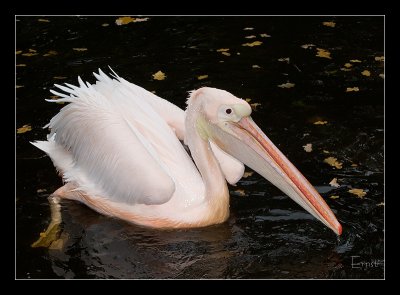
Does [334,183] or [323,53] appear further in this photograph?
[323,53]

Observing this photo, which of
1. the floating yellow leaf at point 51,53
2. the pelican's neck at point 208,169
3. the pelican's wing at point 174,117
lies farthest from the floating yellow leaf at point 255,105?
the floating yellow leaf at point 51,53

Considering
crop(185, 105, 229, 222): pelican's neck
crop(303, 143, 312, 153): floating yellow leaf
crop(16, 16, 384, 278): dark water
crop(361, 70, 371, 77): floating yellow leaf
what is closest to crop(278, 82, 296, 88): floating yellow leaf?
crop(16, 16, 384, 278): dark water

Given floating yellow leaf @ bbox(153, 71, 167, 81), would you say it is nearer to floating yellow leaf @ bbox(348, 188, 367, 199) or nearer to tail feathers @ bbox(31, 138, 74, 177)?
tail feathers @ bbox(31, 138, 74, 177)

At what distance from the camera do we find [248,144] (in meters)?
6.21

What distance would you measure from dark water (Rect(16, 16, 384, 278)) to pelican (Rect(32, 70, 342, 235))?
0.69 ft

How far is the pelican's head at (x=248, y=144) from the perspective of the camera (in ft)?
19.8

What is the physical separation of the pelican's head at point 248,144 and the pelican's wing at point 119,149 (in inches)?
18.7

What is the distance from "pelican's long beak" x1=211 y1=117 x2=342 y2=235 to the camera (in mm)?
6000

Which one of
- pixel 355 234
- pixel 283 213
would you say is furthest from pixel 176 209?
pixel 355 234

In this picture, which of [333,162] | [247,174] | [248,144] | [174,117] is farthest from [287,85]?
[248,144]

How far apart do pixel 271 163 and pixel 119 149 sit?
1.33 m

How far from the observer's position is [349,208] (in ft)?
22.2

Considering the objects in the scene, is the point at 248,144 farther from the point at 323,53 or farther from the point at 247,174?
the point at 323,53

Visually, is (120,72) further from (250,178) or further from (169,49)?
(250,178)
